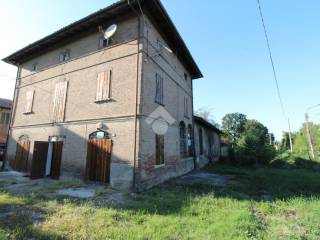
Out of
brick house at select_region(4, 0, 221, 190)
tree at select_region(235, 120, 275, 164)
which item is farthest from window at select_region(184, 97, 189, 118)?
tree at select_region(235, 120, 275, 164)

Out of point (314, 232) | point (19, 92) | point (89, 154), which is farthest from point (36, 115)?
point (314, 232)

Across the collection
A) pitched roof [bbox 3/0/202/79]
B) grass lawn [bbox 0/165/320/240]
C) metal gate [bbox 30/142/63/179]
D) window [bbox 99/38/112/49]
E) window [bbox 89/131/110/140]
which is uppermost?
pitched roof [bbox 3/0/202/79]

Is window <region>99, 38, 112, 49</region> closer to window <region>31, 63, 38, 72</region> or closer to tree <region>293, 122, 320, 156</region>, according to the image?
window <region>31, 63, 38, 72</region>

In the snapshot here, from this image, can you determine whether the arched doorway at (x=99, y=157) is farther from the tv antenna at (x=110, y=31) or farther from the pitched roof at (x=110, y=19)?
the pitched roof at (x=110, y=19)

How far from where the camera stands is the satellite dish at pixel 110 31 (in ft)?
30.0

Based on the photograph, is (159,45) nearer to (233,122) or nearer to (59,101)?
(59,101)

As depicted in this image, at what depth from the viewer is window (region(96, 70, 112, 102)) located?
9.22 m

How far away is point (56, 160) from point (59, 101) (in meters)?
3.07

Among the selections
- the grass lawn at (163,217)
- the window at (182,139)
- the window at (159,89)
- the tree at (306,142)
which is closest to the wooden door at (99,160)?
the grass lawn at (163,217)

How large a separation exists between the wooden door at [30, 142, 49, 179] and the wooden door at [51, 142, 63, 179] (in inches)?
19.2

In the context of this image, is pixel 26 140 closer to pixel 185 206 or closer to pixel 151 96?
pixel 151 96

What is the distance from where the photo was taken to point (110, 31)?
9.30 m

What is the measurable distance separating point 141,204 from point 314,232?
4.02 meters

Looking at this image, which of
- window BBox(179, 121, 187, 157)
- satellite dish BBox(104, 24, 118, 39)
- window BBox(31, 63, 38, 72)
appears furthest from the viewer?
window BBox(31, 63, 38, 72)
